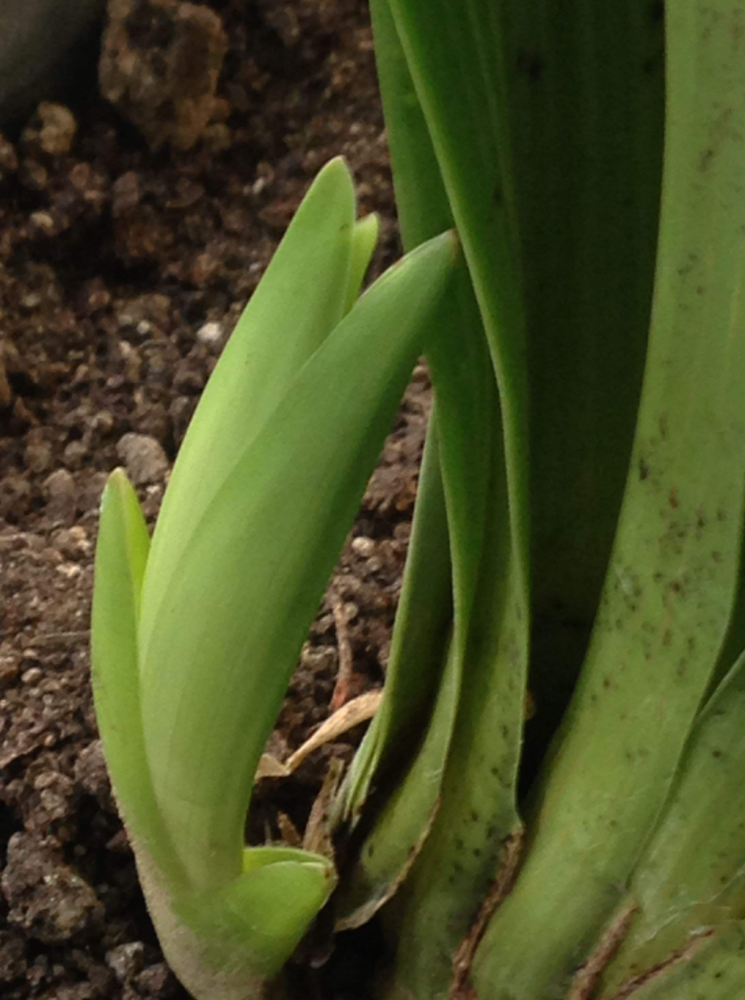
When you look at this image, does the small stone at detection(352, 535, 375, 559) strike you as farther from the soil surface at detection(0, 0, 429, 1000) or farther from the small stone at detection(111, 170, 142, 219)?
the small stone at detection(111, 170, 142, 219)

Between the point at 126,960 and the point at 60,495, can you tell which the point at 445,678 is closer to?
the point at 126,960

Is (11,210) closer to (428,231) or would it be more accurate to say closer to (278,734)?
(278,734)

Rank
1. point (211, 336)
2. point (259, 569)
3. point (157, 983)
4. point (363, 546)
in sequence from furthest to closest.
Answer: point (211, 336) → point (363, 546) → point (157, 983) → point (259, 569)

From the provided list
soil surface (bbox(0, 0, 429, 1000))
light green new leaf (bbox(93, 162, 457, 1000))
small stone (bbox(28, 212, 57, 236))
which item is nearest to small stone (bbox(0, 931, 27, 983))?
soil surface (bbox(0, 0, 429, 1000))

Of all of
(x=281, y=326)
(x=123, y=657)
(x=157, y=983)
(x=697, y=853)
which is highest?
(x=281, y=326)

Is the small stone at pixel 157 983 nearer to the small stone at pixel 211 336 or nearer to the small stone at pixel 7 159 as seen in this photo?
the small stone at pixel 211 336

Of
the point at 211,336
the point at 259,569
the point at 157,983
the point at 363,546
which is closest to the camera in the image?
the point at 259,569


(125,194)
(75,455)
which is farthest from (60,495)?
(125,194)
